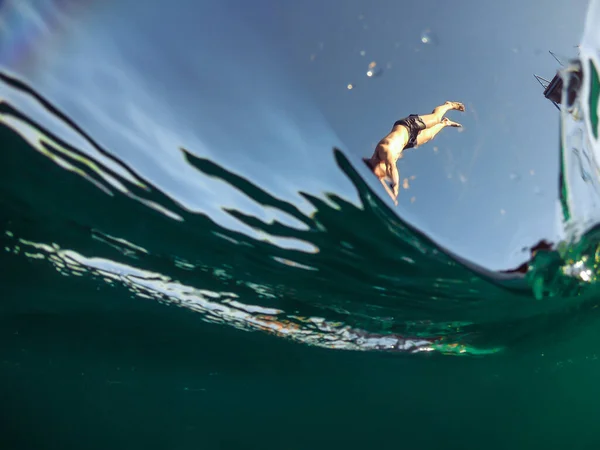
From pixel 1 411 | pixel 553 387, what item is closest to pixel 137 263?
pixel 553 387

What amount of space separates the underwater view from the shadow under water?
0.26 ft

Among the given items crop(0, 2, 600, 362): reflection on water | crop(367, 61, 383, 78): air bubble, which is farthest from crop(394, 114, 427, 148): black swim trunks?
crop(0, 2, 600, 362): reflection on water

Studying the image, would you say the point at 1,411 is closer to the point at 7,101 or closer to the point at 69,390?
the point at 69,390

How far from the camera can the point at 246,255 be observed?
11.6 m

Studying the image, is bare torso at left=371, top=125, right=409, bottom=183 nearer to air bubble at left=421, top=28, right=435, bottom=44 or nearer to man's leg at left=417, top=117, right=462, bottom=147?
man's leg at left=417, top=117, right=462, bottom=147

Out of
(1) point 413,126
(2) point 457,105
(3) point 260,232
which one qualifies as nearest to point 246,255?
(3) point 260,232

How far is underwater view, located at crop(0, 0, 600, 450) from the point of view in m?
5.27

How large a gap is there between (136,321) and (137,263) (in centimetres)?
744

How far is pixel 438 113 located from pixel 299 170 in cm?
282

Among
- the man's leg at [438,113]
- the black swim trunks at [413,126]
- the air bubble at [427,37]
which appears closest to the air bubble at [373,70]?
the air bubble at [427,37]

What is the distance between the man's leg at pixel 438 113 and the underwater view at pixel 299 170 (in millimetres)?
40

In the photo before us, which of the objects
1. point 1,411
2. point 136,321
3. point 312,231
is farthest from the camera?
point 1,411

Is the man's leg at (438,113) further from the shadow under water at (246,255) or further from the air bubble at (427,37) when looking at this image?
the shadow under water at (246,255)

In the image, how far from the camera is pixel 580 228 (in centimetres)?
1021
